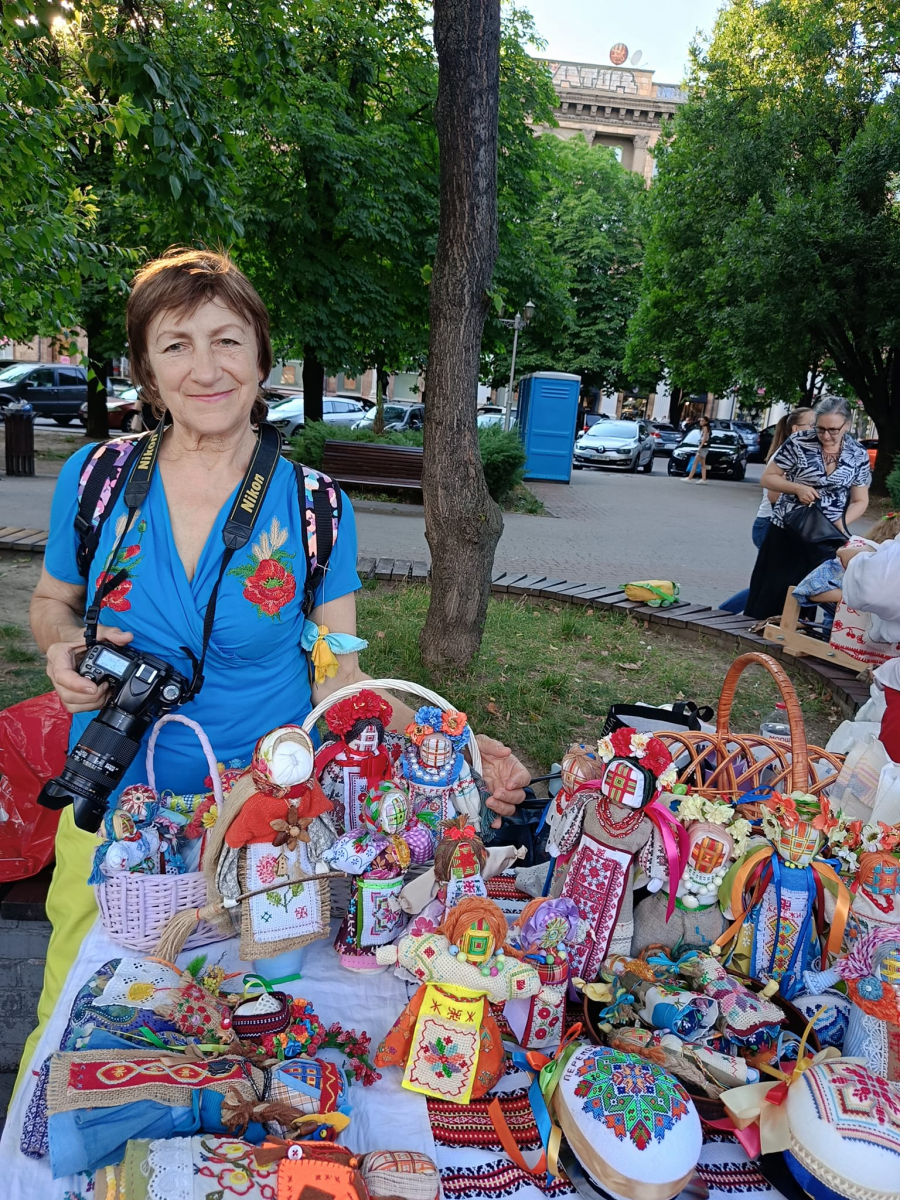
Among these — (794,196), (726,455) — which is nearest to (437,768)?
(794,196)

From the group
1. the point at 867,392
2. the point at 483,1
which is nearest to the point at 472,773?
the point at 483,1

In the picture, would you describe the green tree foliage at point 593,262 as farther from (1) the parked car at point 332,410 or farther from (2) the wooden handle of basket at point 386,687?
(2) the wooden handle of basket at point 386,687

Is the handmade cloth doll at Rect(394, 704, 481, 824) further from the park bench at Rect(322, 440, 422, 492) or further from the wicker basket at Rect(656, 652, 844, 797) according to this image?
the park bench at Rect(322, 440, 422, 492)

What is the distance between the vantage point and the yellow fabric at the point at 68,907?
1755 mm

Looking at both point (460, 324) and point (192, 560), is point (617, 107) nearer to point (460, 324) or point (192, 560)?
point (460, 324)

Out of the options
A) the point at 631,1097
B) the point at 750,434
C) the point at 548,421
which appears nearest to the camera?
the point at 631,1097

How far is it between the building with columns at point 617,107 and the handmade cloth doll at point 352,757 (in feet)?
158

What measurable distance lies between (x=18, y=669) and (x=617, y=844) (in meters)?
4.30

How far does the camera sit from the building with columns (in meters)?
43.8

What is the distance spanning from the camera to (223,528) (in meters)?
1.90

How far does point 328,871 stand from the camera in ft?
5.41

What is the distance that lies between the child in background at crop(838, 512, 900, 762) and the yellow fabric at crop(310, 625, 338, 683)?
1.72 meters

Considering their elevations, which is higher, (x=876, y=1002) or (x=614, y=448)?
(x=876, y=1002)

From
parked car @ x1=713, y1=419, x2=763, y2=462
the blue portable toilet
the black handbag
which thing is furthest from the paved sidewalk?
parked car @ x1=713, y1=419, x2=763, y2=462
